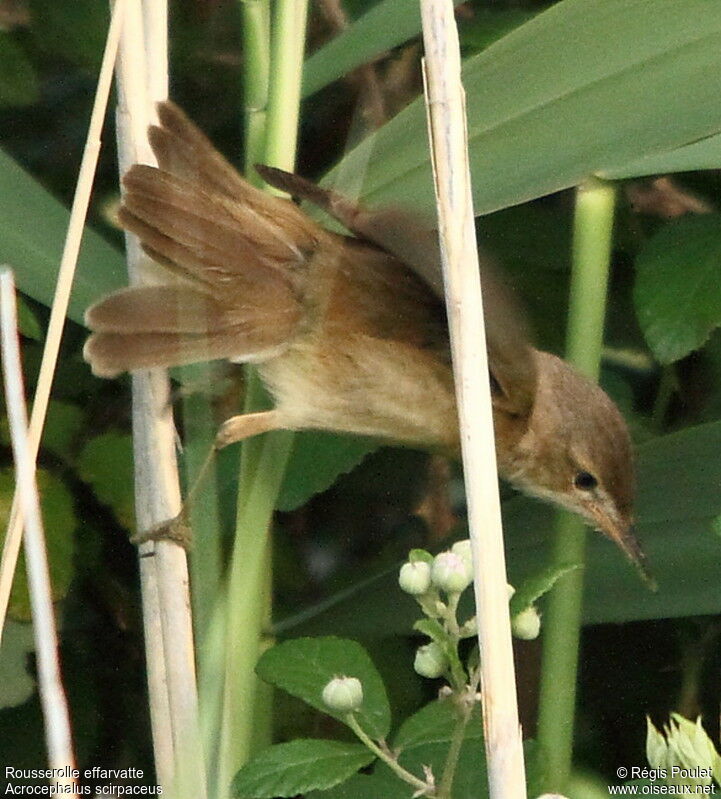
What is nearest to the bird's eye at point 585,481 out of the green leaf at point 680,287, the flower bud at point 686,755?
the green leaf at point 680,287

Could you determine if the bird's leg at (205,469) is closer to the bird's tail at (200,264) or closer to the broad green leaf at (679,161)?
the bird's tail at (200,264)

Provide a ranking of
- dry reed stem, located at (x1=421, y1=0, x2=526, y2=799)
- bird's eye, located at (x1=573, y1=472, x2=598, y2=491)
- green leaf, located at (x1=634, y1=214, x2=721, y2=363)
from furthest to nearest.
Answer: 1. bird's eye, located at (x1=573, y1=472, x2=598, y2=491)
2. green leaf, located at (x1=634, y1=214, x2=721, y2=363)
3. dry reed stem, located at (x1=421, y1=0, x2=526, y2=799)

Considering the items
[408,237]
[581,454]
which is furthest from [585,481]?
[408,237]

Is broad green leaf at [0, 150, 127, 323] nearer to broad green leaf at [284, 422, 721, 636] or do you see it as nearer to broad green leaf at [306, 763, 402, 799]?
broad green leaf at [284, 422, 721, 636]

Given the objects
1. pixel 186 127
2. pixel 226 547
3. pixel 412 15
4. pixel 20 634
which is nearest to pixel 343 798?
pixel 226 547

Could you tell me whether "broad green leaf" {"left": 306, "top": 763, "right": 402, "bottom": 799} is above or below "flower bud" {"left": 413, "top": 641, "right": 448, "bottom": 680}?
below

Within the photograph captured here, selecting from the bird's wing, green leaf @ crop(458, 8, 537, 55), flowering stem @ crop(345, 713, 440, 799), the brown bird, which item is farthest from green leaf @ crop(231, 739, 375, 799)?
green leaf @ crop(458, 8, 537, 55)

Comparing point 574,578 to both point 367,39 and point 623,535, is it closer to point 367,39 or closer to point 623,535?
point 623,535

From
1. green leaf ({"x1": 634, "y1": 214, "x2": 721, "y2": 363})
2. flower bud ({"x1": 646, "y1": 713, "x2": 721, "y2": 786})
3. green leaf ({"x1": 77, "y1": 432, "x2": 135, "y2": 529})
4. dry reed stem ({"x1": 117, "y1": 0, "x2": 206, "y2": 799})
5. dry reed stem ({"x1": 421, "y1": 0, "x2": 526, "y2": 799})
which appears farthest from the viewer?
green leaf ({"x1": 77, "y1": 432, "x2": 135, "y2": 529})
